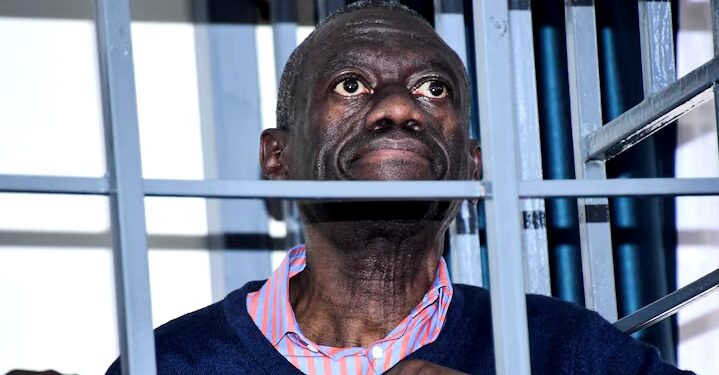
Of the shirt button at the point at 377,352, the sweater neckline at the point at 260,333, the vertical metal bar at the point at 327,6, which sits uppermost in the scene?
the vertical metal bar at the point at 327,6

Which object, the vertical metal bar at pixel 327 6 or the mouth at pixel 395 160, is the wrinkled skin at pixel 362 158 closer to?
the mouth at pixel 395 160

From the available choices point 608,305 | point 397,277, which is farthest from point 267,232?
point 608,305

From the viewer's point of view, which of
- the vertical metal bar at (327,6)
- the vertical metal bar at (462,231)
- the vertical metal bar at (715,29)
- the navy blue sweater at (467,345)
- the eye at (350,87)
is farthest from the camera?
the vertical metal bar at (327,6)

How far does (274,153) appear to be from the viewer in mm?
2469

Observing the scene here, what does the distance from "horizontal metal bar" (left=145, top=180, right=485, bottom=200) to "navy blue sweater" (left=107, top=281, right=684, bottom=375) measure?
0.66 metres

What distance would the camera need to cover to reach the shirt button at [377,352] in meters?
2.19

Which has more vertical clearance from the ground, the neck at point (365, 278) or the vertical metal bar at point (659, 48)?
the vertical metal bar at point (659, 48)

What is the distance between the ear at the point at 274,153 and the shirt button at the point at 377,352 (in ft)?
1.40

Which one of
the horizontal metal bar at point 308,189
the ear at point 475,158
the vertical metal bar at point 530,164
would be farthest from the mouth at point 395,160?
the horizontal metal bar at point 308,189

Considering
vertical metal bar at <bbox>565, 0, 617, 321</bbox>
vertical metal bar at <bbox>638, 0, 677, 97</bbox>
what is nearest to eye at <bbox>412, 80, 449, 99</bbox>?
vertical metal bar at <bbox>565, 0, 617, 321</bbox>

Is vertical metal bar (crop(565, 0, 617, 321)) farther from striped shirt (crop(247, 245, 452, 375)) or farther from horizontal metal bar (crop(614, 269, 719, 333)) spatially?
striped shirt (crop(247, 245, 452, 375))

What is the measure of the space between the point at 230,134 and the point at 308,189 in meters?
1.40

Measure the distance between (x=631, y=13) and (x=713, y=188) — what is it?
1172mm

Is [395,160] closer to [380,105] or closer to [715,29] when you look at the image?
[380,105]
